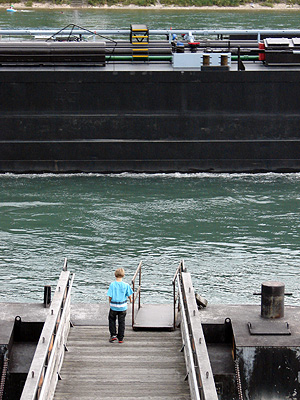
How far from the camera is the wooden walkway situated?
9531 millimetres

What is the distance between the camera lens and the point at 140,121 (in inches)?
1070

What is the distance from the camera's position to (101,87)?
2719 centimetres

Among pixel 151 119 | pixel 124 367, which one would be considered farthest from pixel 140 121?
pixel 124 367

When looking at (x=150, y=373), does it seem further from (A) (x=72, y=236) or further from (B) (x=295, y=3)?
(B) (x=295, y=3)

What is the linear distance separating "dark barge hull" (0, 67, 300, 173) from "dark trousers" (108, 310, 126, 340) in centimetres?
1646

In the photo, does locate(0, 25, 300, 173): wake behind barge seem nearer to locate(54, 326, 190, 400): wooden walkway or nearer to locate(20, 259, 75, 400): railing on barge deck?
locate(20, 259, 75, 400): railing on barge deck

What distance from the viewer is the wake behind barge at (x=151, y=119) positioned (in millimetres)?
27016

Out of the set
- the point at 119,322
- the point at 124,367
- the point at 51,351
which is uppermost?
the point at 51,351

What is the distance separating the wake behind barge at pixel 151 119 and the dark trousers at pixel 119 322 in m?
16.4

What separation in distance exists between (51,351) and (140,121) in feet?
60.6

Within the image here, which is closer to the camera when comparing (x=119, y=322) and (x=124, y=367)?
(x=124, y=367)

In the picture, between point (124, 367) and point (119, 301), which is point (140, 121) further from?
point (124, 367)

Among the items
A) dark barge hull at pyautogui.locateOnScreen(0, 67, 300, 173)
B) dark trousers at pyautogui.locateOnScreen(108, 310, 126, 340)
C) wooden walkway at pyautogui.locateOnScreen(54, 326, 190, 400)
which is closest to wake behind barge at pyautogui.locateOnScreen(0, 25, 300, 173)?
dark barge hull at pyautogui.locateOnScreen(0, 67, 300, 173)

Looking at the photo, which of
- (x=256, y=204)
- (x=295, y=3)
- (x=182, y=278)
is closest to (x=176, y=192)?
(x=256, y=204)
